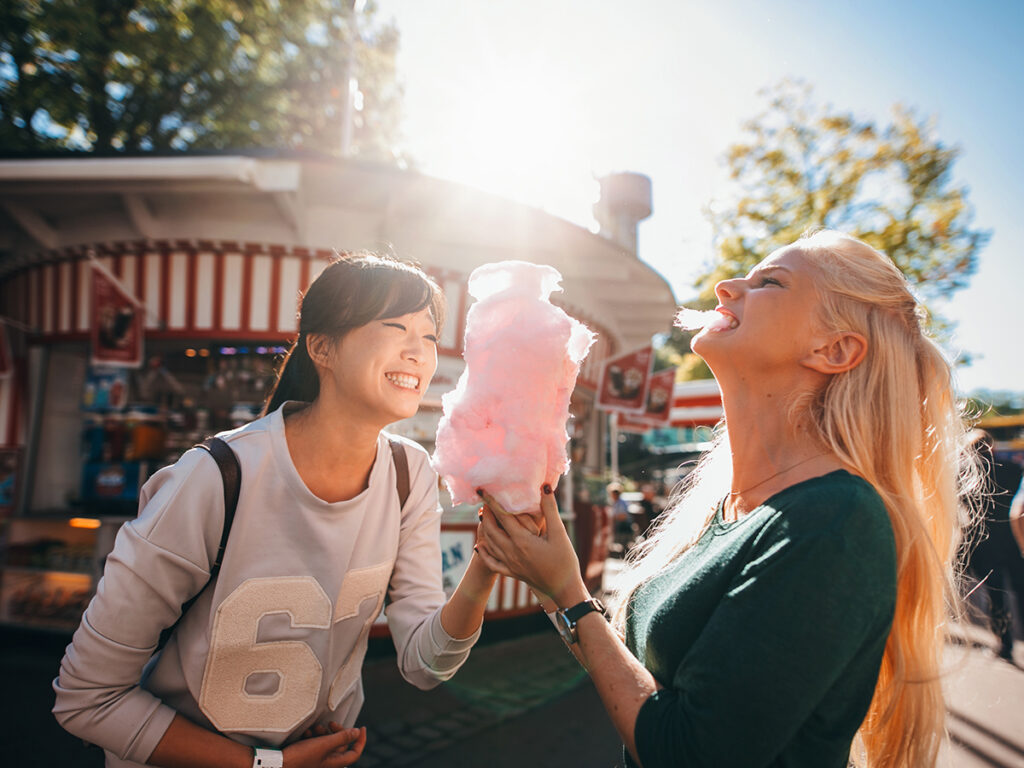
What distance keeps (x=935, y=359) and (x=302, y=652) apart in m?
1.75

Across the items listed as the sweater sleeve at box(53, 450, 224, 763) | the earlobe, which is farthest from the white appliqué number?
the earlobe

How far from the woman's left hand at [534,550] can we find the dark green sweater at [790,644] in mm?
301

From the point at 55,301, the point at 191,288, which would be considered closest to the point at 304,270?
the point at 191,288

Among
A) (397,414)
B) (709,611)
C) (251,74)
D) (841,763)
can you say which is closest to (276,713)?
(397,414)

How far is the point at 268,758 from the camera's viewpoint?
141 centimetres

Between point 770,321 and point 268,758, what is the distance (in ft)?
5.29

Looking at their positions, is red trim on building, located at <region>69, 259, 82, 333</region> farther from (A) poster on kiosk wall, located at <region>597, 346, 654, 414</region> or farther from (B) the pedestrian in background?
(B) the pedestrian in background

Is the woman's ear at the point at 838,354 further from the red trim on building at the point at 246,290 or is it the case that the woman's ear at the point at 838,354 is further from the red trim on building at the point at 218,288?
the red trim on building at the point at 218,288

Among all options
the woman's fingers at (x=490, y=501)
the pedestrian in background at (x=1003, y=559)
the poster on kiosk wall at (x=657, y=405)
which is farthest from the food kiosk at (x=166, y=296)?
the woman's fingers at (x=490, y=501)

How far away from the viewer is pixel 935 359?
4.78 feet

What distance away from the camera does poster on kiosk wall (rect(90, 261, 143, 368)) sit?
5.85m

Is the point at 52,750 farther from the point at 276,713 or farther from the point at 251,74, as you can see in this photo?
the point at 251,74

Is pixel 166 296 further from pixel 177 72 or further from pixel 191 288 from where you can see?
pixel 177 72

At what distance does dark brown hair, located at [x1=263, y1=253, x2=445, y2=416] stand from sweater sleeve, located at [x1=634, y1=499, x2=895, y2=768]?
1.11 meters
